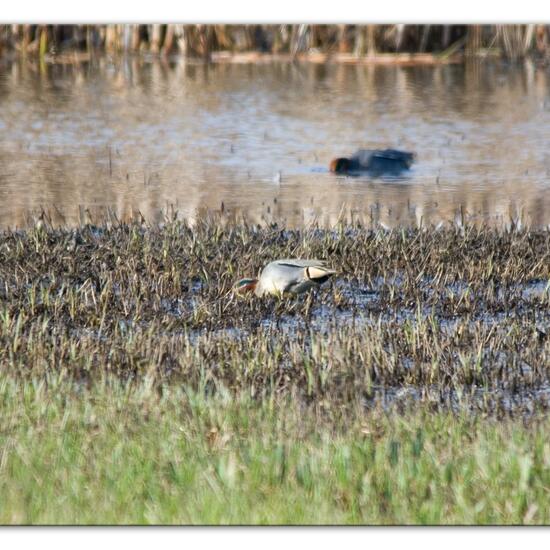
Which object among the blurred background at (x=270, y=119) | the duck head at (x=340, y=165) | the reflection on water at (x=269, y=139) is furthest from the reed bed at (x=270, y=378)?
the duck head at (x=340, y=165)

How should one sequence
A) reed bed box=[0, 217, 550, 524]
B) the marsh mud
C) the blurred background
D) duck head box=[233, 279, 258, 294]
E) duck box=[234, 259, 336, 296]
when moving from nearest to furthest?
reed bed box=[0, 217, 550, 524], the marsh mud, duck box=[234, 259, 336, 296], duck head box=[233, 279, 258, 294], the blurred background

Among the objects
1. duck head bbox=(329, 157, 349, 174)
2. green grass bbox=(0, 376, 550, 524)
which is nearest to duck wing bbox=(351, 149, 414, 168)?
duck head bbox=(329, 157, 349, 174)

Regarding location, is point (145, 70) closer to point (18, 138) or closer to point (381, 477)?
point (18, 138)

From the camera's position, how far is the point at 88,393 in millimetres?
5402

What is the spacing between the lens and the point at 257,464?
14.7 ft

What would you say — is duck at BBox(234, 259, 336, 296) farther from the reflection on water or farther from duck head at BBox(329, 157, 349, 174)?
duck head at BBox(329, 157, 349, 174)

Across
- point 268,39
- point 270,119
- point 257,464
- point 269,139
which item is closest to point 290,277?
point 257,464

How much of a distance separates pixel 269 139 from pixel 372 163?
2449 millimetres

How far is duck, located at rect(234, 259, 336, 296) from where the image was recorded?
705 centimetres

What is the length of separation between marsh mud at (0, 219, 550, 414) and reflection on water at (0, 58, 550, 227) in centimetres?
117

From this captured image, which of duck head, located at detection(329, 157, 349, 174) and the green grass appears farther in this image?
duck head, located at detection(329, 157, 349, 174)

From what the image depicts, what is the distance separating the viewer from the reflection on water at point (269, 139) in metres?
12.0

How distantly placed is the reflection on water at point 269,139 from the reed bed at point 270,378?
1488 mm

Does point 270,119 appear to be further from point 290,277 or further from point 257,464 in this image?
point 257,464
